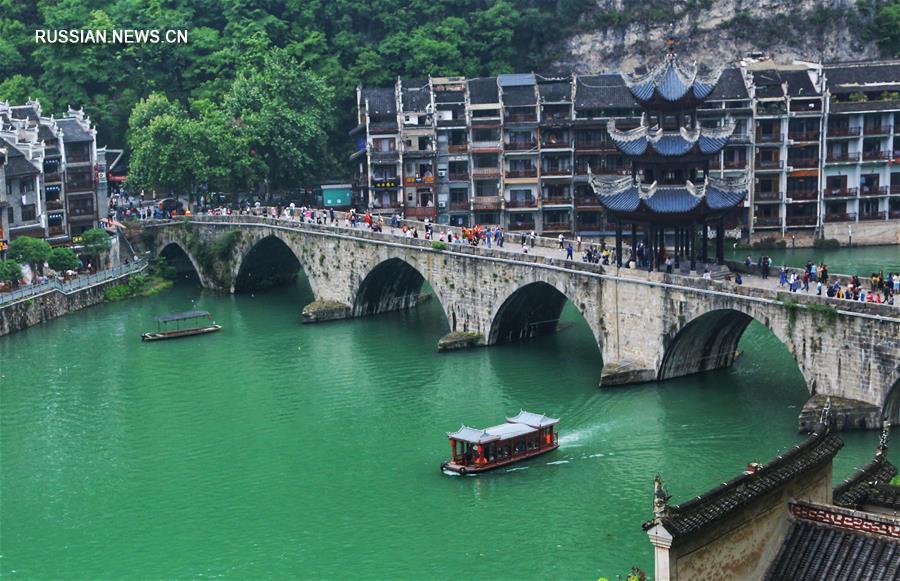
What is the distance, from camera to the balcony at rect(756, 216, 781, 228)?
114875mm

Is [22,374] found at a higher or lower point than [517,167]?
lower

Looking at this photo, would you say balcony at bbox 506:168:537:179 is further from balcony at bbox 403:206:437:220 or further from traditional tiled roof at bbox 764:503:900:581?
traditional tiled roof at bbox 764:503:900:581

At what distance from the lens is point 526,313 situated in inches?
3312

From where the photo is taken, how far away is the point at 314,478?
60.4 meters

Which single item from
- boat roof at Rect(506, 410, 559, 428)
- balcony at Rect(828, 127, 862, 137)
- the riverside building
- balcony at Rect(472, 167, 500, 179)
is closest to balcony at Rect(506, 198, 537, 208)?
the riverside building

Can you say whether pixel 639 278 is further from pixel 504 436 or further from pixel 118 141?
pixel 118 141

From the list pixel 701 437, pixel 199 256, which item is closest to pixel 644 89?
pixel 701 437

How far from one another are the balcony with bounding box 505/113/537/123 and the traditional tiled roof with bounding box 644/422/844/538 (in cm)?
8360

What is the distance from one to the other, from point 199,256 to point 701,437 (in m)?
55.2

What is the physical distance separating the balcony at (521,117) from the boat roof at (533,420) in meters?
53.4

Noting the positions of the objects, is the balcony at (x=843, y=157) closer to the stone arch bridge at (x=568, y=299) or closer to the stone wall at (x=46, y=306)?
the stone arch bridge at (x=568, y=299)

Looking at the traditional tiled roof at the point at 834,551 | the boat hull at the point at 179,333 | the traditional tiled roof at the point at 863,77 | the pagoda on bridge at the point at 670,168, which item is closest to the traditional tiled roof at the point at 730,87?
the traditional tiled roof at the point at 863,77

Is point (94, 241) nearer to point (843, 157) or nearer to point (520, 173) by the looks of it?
point (520, 173)

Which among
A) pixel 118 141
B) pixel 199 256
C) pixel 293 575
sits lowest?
pixel 293 575
